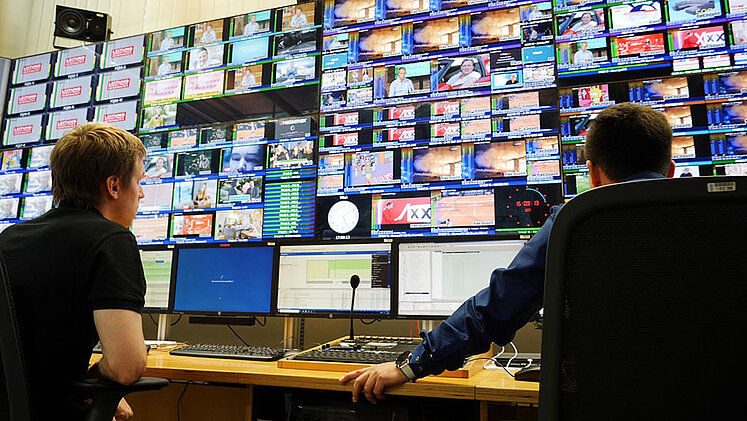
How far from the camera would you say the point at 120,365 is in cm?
117

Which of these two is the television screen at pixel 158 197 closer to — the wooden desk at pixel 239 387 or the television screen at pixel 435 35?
the wooden desk at pixel 239 387

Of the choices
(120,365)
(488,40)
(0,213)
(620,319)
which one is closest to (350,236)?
(488,40)

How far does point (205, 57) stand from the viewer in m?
2.98

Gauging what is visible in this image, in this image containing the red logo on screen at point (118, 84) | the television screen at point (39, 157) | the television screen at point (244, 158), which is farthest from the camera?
the television screen at point (39, 157)

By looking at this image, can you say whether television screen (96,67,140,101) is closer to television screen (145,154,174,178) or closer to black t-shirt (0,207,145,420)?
television screen (145,154,174,178)

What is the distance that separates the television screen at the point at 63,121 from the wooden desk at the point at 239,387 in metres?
1.75

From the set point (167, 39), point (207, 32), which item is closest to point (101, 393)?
point (207, 32)

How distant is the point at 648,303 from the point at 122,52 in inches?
131

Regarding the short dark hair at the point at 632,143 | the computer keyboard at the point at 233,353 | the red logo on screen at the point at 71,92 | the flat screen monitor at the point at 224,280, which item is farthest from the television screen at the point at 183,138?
the short dark hair at the point at 632,143

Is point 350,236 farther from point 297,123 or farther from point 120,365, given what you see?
point 120,365

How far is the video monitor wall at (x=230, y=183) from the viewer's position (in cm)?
261

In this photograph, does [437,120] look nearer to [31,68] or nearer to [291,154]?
[291,154]

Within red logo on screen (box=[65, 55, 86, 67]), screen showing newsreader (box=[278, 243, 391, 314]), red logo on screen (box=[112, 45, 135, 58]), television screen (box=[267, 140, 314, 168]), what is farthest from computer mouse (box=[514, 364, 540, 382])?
red logo on screen (box=[65, 55, 86, 67])

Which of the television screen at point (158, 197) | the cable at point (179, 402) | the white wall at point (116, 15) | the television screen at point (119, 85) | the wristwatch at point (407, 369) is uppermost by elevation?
the white wall at point (116, 15)
